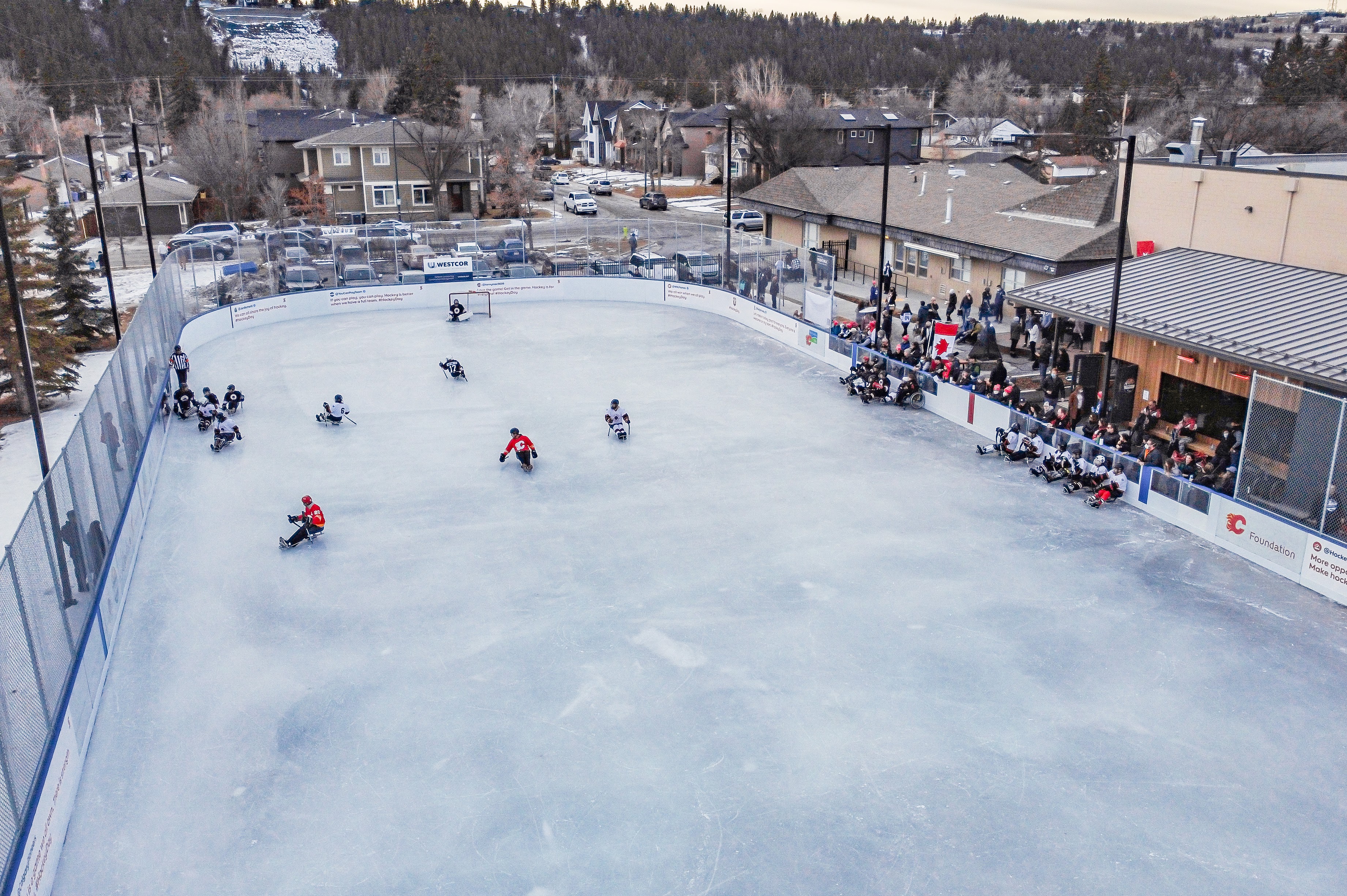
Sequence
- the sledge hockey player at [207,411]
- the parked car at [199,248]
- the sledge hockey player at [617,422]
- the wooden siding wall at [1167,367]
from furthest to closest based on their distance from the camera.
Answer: the parked car at [199,248] < the sledge hockey player at [207,411] < the sledge hockey player at [617,422] < the wooden siding wall at [1167,367]

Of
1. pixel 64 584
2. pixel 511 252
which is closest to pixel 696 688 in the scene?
pixel 64 584

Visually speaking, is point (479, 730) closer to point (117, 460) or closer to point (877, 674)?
point (877, 674)

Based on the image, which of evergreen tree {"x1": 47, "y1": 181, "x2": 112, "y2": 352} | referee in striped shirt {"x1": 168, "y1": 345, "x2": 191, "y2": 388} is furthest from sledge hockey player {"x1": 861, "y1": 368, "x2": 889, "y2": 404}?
evergreen tree {"x1": 47, "y1": 181, "x2": 112, "y2": 352}

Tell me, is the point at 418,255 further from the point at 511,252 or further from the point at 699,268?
the point at 699,268

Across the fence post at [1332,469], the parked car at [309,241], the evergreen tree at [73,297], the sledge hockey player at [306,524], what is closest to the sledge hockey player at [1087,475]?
the fence post at [1332,469]

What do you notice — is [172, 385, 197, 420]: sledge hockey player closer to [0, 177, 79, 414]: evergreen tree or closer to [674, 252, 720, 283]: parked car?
[0, 177, 79, 414]: evergreen tree

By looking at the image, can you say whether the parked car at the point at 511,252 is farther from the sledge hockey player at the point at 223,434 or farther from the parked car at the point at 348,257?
the sledge hockey player at the point at 223,434

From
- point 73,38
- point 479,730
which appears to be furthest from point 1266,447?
point 73,38
